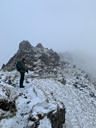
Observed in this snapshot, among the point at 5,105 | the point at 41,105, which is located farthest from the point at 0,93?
the point at 41,105

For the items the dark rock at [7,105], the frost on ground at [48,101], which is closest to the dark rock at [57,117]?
the frost on ground at [48,101]

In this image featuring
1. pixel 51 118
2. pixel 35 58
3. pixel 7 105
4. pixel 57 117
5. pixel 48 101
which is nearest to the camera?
pixel 51 118

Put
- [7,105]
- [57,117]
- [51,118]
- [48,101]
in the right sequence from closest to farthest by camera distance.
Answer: [51,118]
[7,105]
[57,117]
[48,101]

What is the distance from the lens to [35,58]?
52156 mm

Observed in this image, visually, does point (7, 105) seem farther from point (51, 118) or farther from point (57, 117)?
point (57, 117)

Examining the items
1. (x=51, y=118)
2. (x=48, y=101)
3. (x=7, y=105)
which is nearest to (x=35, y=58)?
(x=48, y=101)

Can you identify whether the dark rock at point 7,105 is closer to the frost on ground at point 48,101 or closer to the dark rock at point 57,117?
the frost on ground at point 48,101

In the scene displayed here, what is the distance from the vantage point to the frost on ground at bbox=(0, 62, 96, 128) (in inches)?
902

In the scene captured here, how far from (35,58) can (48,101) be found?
25662 mm

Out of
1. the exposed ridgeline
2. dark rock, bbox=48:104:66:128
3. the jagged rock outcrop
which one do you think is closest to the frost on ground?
the jagged rock outcrop

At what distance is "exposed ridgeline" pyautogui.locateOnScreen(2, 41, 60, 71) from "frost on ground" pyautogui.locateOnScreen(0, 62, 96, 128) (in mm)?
3235

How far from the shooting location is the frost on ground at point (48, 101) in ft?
75.2

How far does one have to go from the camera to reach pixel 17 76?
40.4m

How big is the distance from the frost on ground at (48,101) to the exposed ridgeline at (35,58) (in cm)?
324
